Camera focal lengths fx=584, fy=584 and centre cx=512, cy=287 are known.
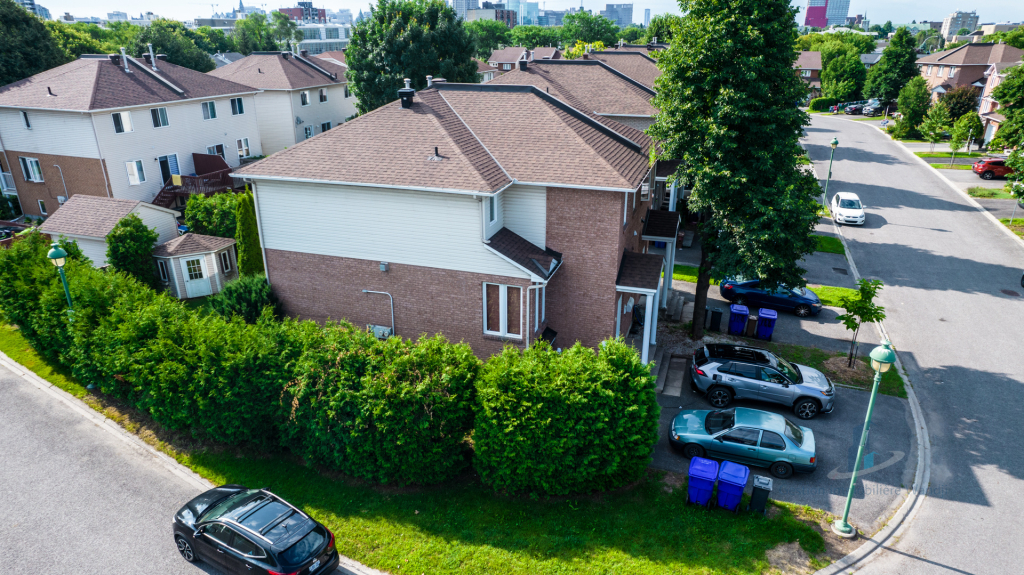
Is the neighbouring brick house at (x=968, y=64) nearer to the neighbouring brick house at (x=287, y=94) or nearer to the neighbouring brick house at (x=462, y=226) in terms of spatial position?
the neighbouring brick house at (x=287, y=94)

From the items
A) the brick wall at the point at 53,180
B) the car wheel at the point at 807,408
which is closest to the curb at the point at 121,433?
the car wheel at the point at 807,408

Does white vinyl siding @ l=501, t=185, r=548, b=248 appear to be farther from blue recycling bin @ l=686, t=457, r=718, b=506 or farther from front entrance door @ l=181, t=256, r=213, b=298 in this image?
front entrance door @ l=181, t=256, r=213, b=298

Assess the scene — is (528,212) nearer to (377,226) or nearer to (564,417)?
(377,226)

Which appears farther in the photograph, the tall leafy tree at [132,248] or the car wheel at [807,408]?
the tall leafy tree at [132,248]

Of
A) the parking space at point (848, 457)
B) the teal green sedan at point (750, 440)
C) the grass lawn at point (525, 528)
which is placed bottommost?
the parking space at point (848, 457)

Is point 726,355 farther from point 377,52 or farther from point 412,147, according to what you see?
point 377,52

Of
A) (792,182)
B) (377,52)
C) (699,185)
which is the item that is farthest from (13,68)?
(792,182)
